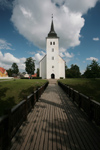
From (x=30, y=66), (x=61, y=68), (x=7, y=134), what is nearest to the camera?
(x=7, y=134)

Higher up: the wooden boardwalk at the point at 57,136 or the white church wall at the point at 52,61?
the white church wall at the point at 52,61

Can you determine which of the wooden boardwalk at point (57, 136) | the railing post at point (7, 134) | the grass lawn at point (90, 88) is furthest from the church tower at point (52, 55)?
the railing post at point (7, 134)

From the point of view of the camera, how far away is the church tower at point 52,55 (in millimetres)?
35469

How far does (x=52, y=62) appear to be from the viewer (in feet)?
117

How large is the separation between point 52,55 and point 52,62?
329cm

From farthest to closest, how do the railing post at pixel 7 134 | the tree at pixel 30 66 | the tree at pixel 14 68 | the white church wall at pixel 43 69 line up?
1. the tree at pixel 14 68
2. the tree at pixel 30 66
3. the white church wall at pixel 43 69
4. the railing post at pixel 7 134

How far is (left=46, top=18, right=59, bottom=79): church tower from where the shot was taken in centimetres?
3547

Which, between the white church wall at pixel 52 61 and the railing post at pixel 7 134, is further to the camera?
the white church wall at pixel 52 61

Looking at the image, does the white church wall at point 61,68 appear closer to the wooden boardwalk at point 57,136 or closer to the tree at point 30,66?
the tree at point 30,66

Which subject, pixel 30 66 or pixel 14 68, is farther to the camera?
pixel 14 68

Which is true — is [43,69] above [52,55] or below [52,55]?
below

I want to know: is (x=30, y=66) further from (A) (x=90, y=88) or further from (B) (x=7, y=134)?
(B) (x=7, y=134)

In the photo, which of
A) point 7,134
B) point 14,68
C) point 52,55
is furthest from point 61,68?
point 14,68

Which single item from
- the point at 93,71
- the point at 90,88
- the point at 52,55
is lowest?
the point at 90,88
